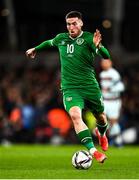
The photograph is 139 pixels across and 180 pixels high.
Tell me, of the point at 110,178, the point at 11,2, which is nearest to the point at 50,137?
the point at 11,2

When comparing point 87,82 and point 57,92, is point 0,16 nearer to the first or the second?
point 57,92

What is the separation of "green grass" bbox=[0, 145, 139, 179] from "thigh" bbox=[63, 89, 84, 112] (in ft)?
3.46

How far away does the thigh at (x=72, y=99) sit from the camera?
15.6m

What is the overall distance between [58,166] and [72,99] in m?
1.18

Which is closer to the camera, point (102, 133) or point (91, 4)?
point (102, 133)

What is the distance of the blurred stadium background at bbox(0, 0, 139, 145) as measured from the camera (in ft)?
86.2

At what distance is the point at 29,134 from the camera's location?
86.5 feet

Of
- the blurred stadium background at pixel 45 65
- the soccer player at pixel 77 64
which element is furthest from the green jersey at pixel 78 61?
the blurred stadium background at pixel 45 65

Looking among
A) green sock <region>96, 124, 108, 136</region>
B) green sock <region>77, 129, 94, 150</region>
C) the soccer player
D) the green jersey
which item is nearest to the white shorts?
green sock <region>96, 124, 108, 136</region>

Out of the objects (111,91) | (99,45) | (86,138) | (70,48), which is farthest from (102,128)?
(111,91)

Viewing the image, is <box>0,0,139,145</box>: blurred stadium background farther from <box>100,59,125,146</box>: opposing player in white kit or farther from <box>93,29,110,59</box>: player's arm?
<box>93,29,110,59</box>: player's arm

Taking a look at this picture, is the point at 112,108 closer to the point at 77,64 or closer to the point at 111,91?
the point at 111,91

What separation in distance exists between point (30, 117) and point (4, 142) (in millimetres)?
1024

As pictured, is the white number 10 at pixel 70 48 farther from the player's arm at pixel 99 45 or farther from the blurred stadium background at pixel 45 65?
the blurred stadium background at pixel 45 65
